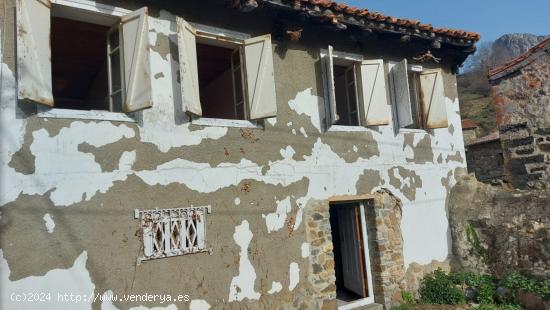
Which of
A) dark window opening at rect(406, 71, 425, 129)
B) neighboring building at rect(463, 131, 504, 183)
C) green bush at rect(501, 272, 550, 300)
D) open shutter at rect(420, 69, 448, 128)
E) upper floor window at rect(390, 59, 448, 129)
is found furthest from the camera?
neighboring building at rect(463, 131, 504, 183)

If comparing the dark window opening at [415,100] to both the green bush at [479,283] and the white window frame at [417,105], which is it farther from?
the green bush at [479,283]

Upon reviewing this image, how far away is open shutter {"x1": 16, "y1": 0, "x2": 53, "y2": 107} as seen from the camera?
14.3 feet

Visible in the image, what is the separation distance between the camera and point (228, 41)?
620 centimetres

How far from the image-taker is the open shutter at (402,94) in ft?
25.2

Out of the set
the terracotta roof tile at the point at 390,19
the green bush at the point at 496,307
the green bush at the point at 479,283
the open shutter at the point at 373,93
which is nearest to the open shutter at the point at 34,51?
the terracotta roof tile at the point at 390,19

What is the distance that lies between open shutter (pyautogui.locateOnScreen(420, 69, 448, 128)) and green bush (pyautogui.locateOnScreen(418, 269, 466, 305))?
2845 millimetres

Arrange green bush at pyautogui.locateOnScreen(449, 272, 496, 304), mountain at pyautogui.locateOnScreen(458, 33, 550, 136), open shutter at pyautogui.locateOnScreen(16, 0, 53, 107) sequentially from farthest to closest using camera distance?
mountain at pyautogui.locateOnScreen(458, 33, 550, 136) → green bush at pyautogui.locateOnScreen(449, 272, 496, 304) → open shutter at pyautogui.locateOnScreen(16, 0, 53, 107)

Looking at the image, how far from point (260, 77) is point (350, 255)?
3.72m

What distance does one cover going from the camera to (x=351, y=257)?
25.2ft

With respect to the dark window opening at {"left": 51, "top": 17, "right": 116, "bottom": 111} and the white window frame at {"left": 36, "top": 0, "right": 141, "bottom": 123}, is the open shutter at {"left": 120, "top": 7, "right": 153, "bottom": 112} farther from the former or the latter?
the dark window opening at {"left": 51, "top": 17, "right": 116, "bottom": 111}

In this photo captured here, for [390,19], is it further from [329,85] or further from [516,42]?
[516,42]

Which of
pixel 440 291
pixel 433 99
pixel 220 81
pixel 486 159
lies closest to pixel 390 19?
pixel 433 99

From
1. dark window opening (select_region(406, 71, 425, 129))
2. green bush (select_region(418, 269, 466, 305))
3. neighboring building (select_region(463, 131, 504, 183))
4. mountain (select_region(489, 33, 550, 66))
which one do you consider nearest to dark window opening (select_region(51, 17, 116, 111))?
dark window opening (select_region(406, 71, 425, 129))

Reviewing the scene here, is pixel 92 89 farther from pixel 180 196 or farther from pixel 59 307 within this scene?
pixel 59 307
